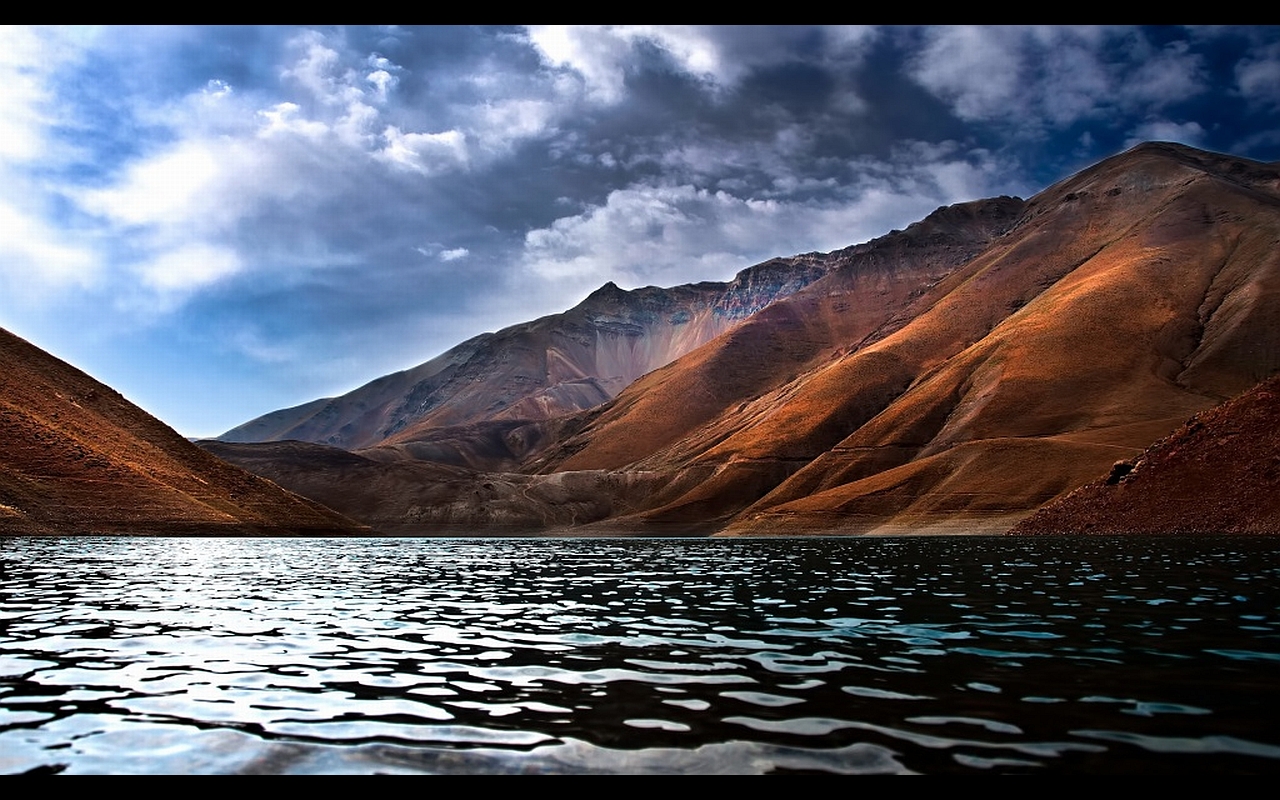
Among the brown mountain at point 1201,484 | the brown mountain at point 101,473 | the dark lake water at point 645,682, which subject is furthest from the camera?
the brown mountain at point 101,473

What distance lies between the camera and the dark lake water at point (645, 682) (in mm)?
10289

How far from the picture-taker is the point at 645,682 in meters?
15.4

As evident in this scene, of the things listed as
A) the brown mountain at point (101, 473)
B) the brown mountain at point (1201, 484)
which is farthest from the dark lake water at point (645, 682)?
the brown mountain at point (101, 473)

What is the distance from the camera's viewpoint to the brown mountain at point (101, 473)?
107 m

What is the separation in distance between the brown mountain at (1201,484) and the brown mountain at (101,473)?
129 metres

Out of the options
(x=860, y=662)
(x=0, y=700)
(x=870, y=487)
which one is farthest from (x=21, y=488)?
(x=870, y=487)

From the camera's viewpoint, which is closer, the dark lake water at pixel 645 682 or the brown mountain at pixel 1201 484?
the dark lake water at pixel 645 682

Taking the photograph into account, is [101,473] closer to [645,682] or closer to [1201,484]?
[645,682]

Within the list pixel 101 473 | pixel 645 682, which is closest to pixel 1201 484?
pixel 645 682

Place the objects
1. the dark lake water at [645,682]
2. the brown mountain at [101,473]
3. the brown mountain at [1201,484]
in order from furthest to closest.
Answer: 1. the brown mountain at [101,473]
2. the brown mountain at [1201,484]
3. the dark lake water at [645,682]

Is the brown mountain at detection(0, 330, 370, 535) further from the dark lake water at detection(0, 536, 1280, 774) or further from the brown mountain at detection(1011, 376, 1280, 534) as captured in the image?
the brown mountain at detection(1011, 376, 1280, 534)

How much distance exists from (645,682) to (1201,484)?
394 ft

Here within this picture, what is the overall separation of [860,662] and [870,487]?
18617 cm

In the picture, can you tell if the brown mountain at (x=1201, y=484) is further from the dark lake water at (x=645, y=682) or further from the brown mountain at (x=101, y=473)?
the brown mountain at (x=101, y=473)
